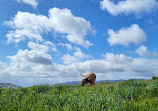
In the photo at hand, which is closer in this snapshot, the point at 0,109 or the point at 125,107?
the point at 125,107

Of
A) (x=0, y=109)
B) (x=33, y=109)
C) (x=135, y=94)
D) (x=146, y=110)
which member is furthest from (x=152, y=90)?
(x=0, y=109)

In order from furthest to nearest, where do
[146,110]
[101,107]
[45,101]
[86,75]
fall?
[86,75]
[45,101]
[101,107]
[146,110]

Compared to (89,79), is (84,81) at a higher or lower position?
lower

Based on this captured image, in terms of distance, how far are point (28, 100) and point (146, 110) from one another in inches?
196

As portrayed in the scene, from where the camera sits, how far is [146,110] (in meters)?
5.14

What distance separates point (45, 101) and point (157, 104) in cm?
455

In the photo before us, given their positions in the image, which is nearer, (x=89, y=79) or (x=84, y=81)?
(x=84, y=81)

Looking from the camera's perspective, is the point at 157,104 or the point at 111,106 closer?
the point at 111,106

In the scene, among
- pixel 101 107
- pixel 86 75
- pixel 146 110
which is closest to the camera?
pixel 146 110

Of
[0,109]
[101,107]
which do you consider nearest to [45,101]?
[0,109]

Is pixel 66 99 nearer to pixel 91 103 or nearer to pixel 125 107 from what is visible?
pixel 91 103

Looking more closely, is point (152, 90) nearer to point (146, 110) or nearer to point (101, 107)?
point (146, 110)

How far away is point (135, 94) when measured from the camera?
7.48m

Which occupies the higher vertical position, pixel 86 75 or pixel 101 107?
pixel 86 75
